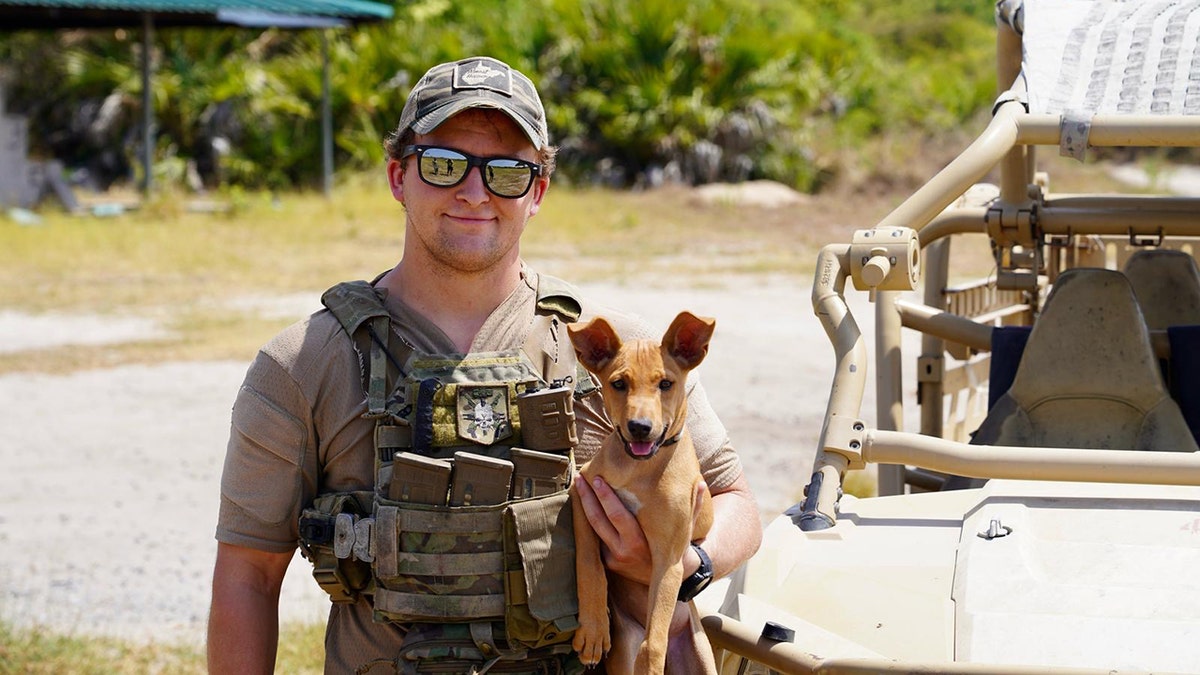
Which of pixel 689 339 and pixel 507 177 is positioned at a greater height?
pixel 507 177

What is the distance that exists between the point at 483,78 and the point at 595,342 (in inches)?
21.0

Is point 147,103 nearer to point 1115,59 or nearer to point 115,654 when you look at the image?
point 115,654

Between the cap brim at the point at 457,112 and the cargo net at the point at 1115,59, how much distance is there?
183 centimetres

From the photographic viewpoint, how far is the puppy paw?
2.55m

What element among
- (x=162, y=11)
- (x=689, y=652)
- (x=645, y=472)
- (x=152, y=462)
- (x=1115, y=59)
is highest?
(x=162, y=11)

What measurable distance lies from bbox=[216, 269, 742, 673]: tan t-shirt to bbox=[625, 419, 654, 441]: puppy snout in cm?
32

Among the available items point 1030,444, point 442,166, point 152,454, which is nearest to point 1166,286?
point 1030,444

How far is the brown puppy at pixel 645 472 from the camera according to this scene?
245 centimetres

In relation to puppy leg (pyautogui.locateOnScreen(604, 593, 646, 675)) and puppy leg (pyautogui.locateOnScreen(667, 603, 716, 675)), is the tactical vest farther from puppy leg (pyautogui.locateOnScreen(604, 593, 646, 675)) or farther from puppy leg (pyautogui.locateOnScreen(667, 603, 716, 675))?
puppy leg (pyautogui.locateOnScreen(667, 603, 716, 675))

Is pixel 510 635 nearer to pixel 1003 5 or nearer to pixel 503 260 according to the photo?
pixel 503 260

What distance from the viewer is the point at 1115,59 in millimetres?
4059

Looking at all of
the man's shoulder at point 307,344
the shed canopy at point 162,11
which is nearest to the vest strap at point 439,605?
the man's shoulder at point 307,344

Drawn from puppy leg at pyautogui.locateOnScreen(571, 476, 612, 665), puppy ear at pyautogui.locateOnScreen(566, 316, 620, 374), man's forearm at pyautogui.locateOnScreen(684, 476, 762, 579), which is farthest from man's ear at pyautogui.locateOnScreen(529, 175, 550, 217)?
man's forearm at pyautogui.locateOnScreen(684, 476, 762, 579)

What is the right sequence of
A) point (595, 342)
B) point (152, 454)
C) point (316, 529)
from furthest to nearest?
point (152, 454) → point (316, 529) → point (595, 342)
